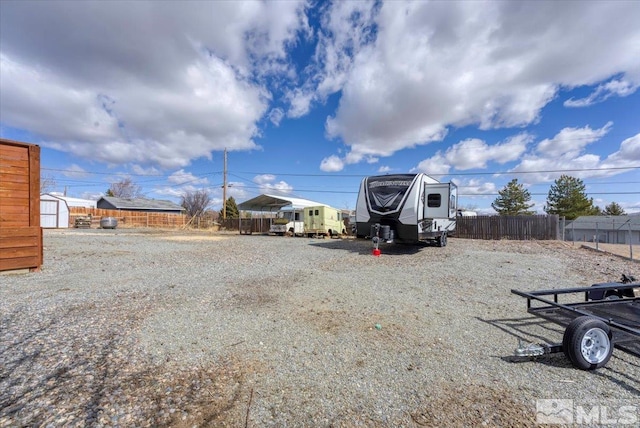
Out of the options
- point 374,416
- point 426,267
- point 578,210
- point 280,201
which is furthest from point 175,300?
point 578,210

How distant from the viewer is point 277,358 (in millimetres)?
3016

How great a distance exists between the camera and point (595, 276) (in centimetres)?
750

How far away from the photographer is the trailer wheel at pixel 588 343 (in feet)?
9.04

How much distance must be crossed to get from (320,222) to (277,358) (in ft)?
64.9

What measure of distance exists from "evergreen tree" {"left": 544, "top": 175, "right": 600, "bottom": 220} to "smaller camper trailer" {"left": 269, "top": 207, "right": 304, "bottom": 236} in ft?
117

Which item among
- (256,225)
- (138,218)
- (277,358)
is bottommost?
(277,358)

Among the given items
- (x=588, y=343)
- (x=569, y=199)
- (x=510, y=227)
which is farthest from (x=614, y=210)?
(x=588, y=343)

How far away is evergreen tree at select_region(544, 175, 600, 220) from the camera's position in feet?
121

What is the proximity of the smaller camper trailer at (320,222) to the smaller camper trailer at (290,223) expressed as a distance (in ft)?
1.75

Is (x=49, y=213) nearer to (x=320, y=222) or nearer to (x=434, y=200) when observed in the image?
(x=320, y=222)

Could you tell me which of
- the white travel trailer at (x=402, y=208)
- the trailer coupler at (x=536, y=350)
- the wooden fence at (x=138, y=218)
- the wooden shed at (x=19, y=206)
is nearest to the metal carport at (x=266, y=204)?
the wooden fence at (x=138, y=218)

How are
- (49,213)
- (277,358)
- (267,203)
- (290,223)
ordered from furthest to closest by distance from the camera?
(267,203) → (49,213) → (290,223) → (277,358)

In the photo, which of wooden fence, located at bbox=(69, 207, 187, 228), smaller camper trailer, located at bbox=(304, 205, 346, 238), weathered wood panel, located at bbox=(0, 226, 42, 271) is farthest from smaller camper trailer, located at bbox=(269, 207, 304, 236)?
wooden fence, located at bbox=(69, 207, 187, 228)

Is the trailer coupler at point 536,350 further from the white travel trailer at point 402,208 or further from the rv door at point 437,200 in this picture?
the rv door at point 437,200
